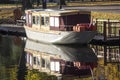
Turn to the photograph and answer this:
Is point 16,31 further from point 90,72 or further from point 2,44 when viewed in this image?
point 90,72

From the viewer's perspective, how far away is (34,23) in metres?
56.4

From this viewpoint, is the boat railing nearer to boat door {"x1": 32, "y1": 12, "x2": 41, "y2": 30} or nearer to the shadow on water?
the shadow on water

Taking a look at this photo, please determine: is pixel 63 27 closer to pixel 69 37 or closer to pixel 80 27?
pixel 69 37

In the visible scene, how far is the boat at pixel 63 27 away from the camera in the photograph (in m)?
47.1

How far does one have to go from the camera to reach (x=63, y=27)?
1934 inches

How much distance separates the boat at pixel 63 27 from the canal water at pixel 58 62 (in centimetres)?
83

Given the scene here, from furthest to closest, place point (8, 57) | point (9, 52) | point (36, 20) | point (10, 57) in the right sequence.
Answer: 1. point (36, 20)
2. point (9, 52)
3. point (10, 57)
4. point (8, 57)

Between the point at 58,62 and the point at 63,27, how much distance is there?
36.0 feet

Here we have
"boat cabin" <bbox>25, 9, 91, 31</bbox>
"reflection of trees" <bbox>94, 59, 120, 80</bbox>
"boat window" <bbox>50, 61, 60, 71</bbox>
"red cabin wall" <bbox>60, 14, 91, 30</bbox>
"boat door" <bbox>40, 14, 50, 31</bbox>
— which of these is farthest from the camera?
"boat door" <bbox>40, 14, 50, 31</bbox>

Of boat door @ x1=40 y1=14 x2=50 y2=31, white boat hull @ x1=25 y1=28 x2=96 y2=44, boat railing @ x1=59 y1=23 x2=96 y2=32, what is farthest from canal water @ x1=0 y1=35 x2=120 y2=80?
boat door @ x1=40 y1=14 x2=50 y2=31

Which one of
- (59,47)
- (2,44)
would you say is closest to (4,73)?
(59,47)

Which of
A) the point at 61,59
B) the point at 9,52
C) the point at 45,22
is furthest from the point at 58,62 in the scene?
the point at 45,22

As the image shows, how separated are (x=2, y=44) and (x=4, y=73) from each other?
20.1 meters

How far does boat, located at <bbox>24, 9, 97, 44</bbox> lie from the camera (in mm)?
47062
